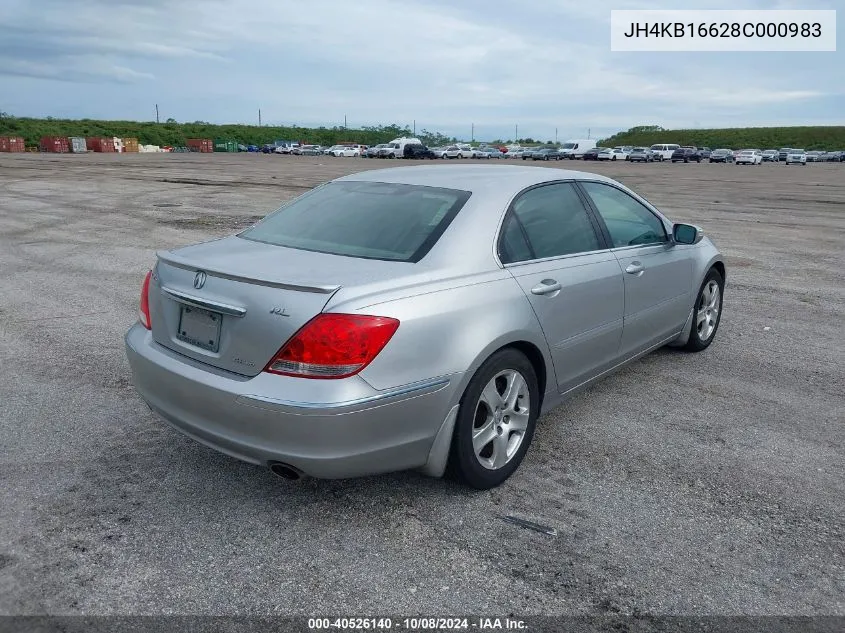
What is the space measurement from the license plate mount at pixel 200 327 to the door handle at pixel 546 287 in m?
1.61

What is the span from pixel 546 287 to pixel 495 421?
2.56ft

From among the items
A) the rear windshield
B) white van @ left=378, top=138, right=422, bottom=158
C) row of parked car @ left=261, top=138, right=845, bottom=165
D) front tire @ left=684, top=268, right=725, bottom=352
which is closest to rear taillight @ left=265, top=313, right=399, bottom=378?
the rear windshield

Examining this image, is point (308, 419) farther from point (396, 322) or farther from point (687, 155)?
point (687, 155)

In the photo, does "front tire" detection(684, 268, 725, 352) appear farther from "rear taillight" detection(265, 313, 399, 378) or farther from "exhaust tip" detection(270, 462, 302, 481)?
"exhaust tip" detection(270, 462, 302, 481)

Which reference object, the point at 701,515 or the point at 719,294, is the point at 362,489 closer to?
the point at 701,515

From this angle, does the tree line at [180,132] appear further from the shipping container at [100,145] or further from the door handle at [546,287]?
the door handle at [546,287]

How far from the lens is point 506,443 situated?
3764 millimetres

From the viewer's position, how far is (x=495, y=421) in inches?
146

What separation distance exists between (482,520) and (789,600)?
130 centimetres

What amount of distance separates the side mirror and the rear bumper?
2.73 meters

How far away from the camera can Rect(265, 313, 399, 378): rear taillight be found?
9.93ft

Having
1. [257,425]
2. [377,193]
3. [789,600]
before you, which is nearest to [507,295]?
[377,193]

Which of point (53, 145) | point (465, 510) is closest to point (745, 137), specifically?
point (53, 145)

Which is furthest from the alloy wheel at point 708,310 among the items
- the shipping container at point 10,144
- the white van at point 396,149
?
the shipping container at point 10,144
